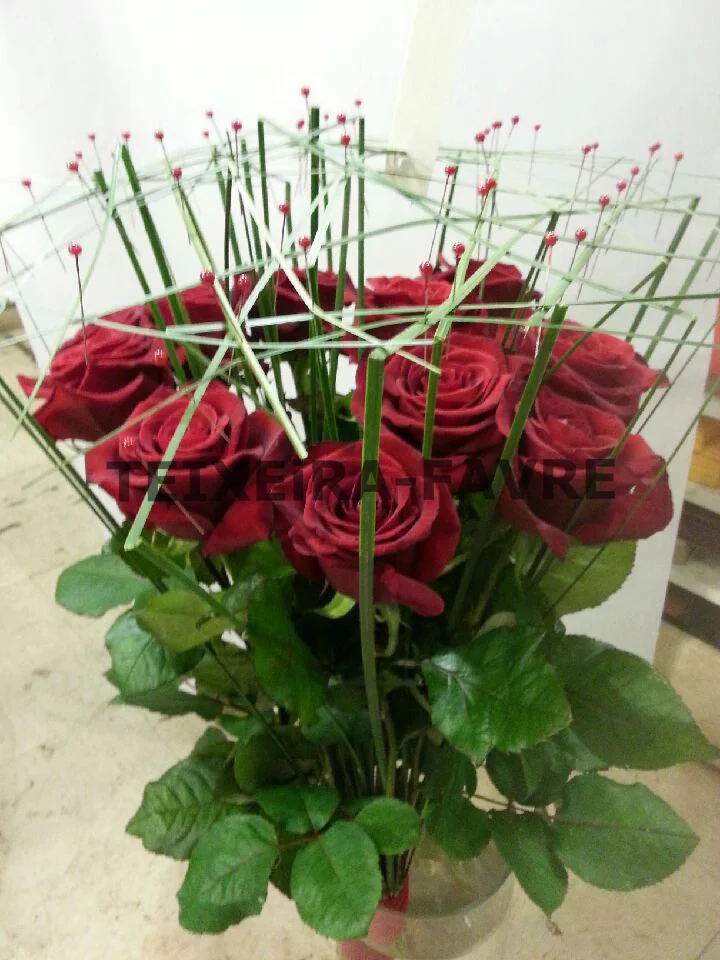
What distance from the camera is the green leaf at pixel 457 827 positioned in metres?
0.38

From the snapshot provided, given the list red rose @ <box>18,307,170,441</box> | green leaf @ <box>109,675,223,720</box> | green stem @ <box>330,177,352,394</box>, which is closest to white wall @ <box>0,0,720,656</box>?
red rose @ <box>18,307,170,441</box>

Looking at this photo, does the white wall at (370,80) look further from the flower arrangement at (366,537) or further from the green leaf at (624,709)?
the green leaf at (624,709)

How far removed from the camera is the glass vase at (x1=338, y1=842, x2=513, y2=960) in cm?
49

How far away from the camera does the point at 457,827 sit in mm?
386

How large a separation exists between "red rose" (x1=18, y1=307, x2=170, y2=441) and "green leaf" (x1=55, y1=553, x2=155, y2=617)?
105mm

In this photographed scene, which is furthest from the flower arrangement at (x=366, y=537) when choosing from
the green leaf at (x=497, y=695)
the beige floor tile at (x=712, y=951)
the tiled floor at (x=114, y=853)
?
the beige floor tile at (x=712, y=951)

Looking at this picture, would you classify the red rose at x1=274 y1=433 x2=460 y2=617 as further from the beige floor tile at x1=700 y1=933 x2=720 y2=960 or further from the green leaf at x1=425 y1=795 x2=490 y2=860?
the beige floor tile at x1=700 y1=933 x2=720 y2=960

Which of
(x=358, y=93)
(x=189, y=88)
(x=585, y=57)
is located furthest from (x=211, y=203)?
(x=585, y=57)

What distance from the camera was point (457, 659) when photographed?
312mm

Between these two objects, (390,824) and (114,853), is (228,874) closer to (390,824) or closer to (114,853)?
(390,824)

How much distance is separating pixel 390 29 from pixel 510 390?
15.9 inches

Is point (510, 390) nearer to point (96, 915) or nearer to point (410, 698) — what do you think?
point (410, 698)

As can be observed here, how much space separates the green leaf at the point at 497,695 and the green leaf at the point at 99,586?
17 cm

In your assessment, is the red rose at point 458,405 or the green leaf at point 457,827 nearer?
the red rose at point 458,405
